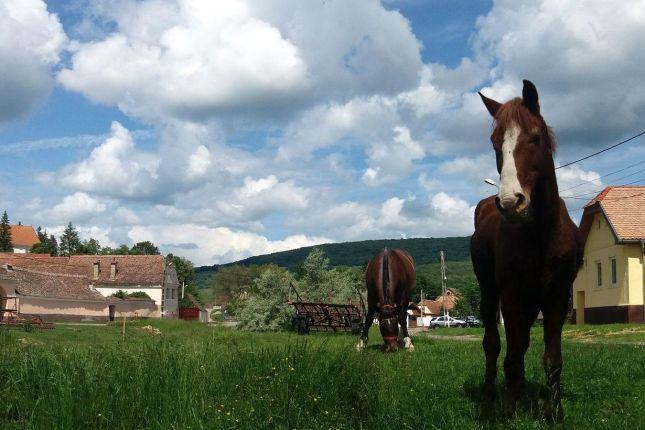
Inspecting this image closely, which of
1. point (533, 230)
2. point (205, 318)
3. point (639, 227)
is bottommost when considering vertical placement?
point (205, 318)

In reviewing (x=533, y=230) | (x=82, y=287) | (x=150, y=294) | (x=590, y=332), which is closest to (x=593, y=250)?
(x=590, y=332)

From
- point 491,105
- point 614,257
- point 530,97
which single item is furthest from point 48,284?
point 530,97

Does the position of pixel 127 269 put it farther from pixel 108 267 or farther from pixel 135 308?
pixel 135 308

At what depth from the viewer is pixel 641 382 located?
7773mm

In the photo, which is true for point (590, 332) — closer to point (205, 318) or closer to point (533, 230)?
point (533, 230)

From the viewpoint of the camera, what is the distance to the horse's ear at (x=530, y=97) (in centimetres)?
550

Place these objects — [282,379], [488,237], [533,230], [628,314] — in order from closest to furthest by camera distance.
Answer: [533,230] < [282,379] < [488,237] < [628,314]

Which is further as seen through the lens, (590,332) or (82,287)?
(82,287)

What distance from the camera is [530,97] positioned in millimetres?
5535

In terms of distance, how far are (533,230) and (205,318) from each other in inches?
4144

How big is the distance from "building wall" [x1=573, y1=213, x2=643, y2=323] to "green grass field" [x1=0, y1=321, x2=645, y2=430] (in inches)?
1213

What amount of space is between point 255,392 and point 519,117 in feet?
11.3

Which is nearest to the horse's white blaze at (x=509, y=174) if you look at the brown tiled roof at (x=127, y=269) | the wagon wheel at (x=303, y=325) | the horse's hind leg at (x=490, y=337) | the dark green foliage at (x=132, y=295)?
the horse's hind leg at (x=490, y=337)

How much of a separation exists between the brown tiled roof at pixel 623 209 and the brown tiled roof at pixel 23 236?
173 metres
